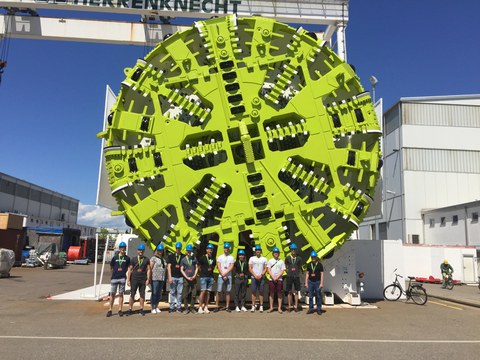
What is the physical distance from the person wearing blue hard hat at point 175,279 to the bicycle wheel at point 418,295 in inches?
268

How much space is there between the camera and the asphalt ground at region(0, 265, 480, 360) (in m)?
5.37

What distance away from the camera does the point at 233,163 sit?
9641 mm

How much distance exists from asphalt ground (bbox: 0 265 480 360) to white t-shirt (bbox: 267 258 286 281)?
0.92 m

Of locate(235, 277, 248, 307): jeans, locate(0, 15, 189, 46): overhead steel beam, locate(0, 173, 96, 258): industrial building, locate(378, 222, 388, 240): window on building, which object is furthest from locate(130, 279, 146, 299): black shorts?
locate(378, 222, 388, 240): window on building

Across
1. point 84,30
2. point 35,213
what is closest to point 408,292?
point 84,30

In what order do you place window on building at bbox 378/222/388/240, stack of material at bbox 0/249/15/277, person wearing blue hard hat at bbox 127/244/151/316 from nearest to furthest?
person wearing blue hard hat at bbox 127/244/151/316
stack of material at bbox 0/249/15/277
window on building at bbox 378/222/388/240

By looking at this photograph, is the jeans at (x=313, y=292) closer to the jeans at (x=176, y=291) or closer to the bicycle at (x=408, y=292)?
the jeans at (x=176, y=291)

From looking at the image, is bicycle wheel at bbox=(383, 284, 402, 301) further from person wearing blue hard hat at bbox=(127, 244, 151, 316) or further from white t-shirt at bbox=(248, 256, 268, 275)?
person wearing blue hard hat at bbox=(127, 244, 151, 316)

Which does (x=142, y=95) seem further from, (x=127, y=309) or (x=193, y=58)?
(x=127, y=309)

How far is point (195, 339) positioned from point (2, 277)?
15.5 metres

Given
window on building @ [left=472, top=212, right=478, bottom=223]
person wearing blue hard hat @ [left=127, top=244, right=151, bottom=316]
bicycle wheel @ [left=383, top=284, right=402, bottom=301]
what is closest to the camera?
person wearing blue hard hat @ [left=127, top=244, right=151, bottom=316]

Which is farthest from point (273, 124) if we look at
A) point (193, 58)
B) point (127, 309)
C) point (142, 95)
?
point (127, 309)

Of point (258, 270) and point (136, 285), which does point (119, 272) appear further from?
point (258, 270)

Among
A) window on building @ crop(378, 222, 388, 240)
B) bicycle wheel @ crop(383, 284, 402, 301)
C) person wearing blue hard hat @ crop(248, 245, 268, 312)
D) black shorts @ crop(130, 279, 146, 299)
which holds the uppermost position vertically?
window on building @ crop(378, 222, 388, 240)
